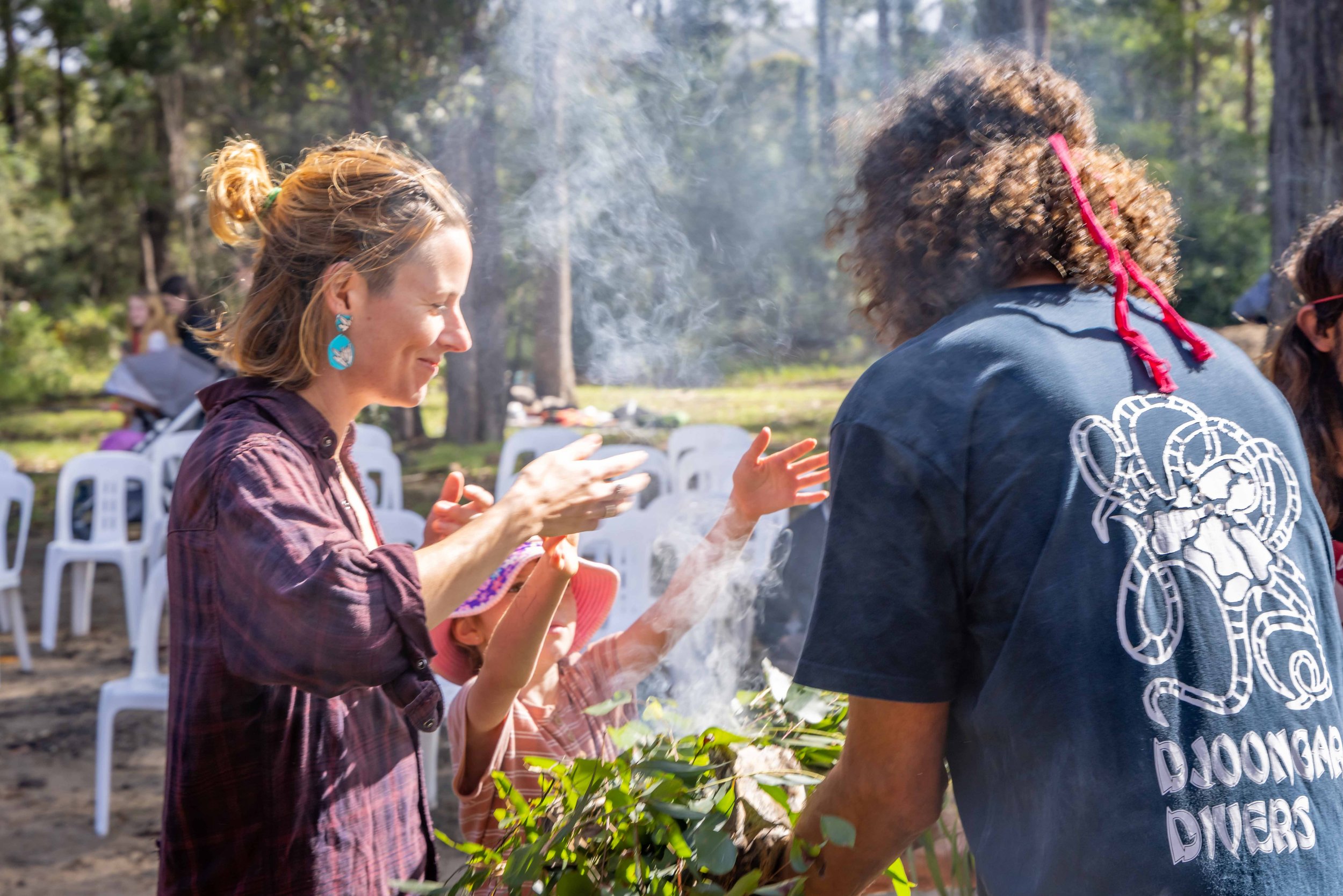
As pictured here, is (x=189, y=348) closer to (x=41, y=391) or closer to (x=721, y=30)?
(x=721, y=30)

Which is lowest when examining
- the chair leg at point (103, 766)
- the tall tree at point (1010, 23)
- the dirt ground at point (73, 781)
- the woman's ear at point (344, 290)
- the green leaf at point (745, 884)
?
the dirt ground at point (73, 781)

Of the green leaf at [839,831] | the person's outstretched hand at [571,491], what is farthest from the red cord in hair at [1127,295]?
the person's outstretched hand at [571,491]

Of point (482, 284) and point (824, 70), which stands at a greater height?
point (824, 70)

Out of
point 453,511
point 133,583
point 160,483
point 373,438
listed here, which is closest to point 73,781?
point 133,583

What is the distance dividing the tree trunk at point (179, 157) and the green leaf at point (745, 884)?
14.6 meters

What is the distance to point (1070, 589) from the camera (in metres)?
1.10

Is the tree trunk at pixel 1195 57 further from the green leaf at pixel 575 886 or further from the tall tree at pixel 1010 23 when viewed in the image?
the green leaf at pixel 575 886

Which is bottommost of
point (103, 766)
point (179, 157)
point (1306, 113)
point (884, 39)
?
point (103, 766)

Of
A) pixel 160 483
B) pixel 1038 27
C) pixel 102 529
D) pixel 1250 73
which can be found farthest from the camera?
pixel 1250 73

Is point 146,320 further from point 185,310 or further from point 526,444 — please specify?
point 526,444

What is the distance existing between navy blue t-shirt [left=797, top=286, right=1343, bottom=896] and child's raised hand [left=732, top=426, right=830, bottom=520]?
2.58 ft

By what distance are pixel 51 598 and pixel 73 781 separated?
1.82 metres

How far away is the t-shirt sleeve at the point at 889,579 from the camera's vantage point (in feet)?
3.76

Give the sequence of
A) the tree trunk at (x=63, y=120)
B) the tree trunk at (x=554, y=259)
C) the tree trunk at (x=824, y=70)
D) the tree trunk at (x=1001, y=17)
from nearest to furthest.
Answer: the tree trunk at (x=1001, y=17), the tree trunk at (x=554, y=259), the tree trunk at (x=824, y=70), the tree trunk at (x=63, y=120)
